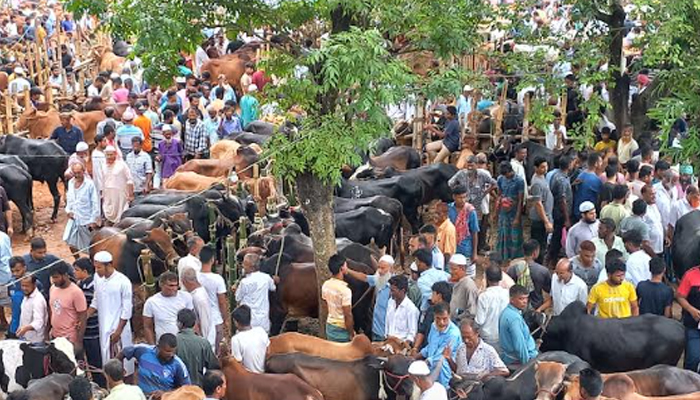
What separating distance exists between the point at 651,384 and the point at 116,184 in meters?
9.14

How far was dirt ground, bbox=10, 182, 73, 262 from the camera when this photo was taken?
17672mm

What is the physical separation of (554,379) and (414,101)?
437 cm

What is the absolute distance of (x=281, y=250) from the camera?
13.5 m

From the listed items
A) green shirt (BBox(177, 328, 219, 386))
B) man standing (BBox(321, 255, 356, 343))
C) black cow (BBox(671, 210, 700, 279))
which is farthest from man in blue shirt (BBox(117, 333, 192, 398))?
black cow (BBox(671, 210, 700, 279))

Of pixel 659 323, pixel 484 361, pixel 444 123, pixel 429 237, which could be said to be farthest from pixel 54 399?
pixel 444 123

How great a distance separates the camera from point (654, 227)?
13.8 metres

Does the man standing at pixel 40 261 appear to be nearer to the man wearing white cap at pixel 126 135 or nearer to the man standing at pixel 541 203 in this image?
the man wearing white cap at pixel 126 135

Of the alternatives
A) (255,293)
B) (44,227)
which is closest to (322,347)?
(255,293)

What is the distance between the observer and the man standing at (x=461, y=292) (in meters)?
11.6

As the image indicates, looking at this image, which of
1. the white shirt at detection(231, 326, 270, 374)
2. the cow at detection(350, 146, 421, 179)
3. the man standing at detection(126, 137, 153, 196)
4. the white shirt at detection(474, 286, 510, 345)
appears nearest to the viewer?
the white shirt at detection(231, 326, 270, 374)

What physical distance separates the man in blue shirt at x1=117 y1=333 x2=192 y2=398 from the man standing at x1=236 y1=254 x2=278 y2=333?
200cm

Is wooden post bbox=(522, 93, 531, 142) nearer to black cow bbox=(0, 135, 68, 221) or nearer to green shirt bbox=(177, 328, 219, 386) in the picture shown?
black cow bbox=(0, 135, 68, 221)

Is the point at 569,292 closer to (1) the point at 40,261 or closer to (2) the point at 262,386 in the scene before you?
(2) the point at 262,386

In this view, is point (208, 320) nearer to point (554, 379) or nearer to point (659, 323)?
point (554, 379)
